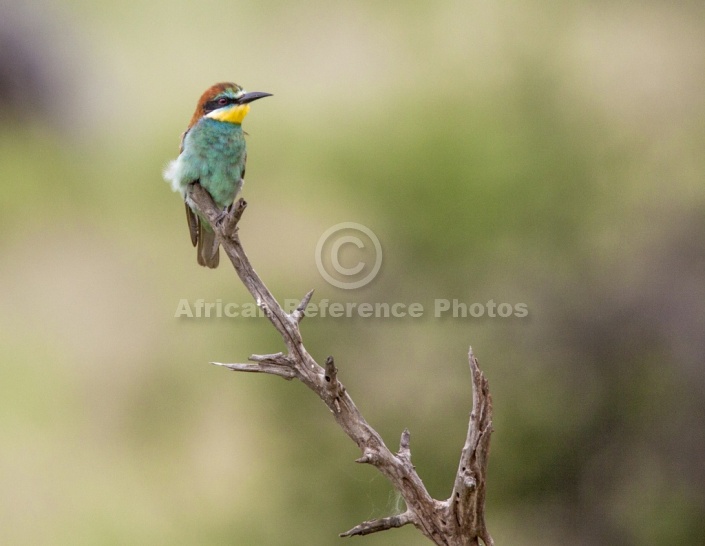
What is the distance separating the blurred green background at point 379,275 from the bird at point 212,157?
161cm

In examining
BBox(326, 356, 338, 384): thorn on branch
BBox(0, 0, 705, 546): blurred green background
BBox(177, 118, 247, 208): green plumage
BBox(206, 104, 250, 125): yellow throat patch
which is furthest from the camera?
BBox(0, 0, 705, 546): blurred green background

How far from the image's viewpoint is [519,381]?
4012 millimetres

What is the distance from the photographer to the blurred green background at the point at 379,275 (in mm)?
3947

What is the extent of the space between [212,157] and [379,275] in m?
1.74

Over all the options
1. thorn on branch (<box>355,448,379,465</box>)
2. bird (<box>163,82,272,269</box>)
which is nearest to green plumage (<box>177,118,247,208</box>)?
bird (<box>163,82,272,269</box>)

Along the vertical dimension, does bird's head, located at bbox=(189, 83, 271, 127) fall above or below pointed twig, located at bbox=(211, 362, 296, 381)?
above

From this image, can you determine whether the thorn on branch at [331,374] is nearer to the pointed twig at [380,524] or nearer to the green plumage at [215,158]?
the pointed twig at [380,524]

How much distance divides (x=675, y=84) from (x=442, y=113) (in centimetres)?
144

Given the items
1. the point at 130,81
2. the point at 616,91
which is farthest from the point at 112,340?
the point at 616,91

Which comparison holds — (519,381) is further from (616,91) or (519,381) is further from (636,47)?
(636,47)

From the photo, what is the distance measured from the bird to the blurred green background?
5.29 ft

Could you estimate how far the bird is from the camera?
93.1 inches

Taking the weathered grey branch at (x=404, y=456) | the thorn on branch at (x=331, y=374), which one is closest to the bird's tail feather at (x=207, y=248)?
the weathered grey branch at (x=404, y=456)

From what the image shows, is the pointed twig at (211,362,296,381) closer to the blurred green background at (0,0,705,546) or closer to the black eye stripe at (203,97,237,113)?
the black eye stripe at (203,97,237,113)
